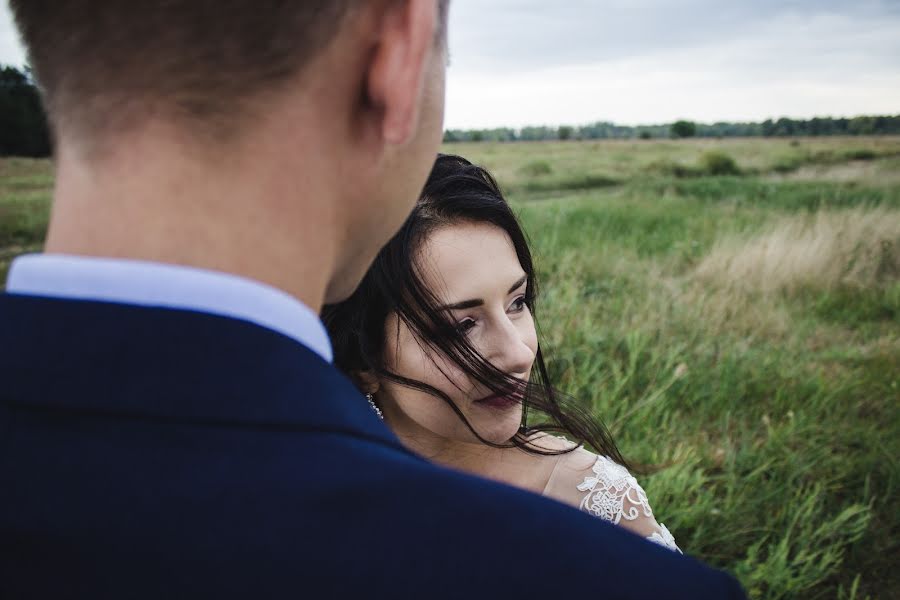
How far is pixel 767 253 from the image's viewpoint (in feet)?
21.6

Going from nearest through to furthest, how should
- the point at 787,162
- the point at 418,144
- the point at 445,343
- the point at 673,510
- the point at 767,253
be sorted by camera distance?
1. the point at 418,144
2. the point at 445,343
3. the point at 673,510
4. the point at 767,253
5. the point at 787,162

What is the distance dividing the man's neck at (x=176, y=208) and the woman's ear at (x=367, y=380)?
1448 millimetres

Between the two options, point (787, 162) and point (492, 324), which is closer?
point (492, 324)

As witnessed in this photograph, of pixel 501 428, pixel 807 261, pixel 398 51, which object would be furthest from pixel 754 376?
pixel 398 51

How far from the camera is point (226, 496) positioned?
1.43 feet

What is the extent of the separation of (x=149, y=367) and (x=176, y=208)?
132mm

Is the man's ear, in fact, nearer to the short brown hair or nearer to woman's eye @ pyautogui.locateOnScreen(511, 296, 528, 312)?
the short brown hair

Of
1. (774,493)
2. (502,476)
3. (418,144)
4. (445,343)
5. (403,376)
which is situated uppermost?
(418,144)

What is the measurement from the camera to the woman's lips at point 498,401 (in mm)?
1838

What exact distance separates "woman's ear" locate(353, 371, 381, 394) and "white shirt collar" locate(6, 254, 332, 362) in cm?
146

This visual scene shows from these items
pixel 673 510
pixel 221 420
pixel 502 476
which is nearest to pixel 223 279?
pixel 221 420

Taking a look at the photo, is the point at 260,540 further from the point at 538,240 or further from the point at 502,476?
the point at 538,240

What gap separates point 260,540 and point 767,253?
7169 mm

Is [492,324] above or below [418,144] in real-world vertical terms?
below
